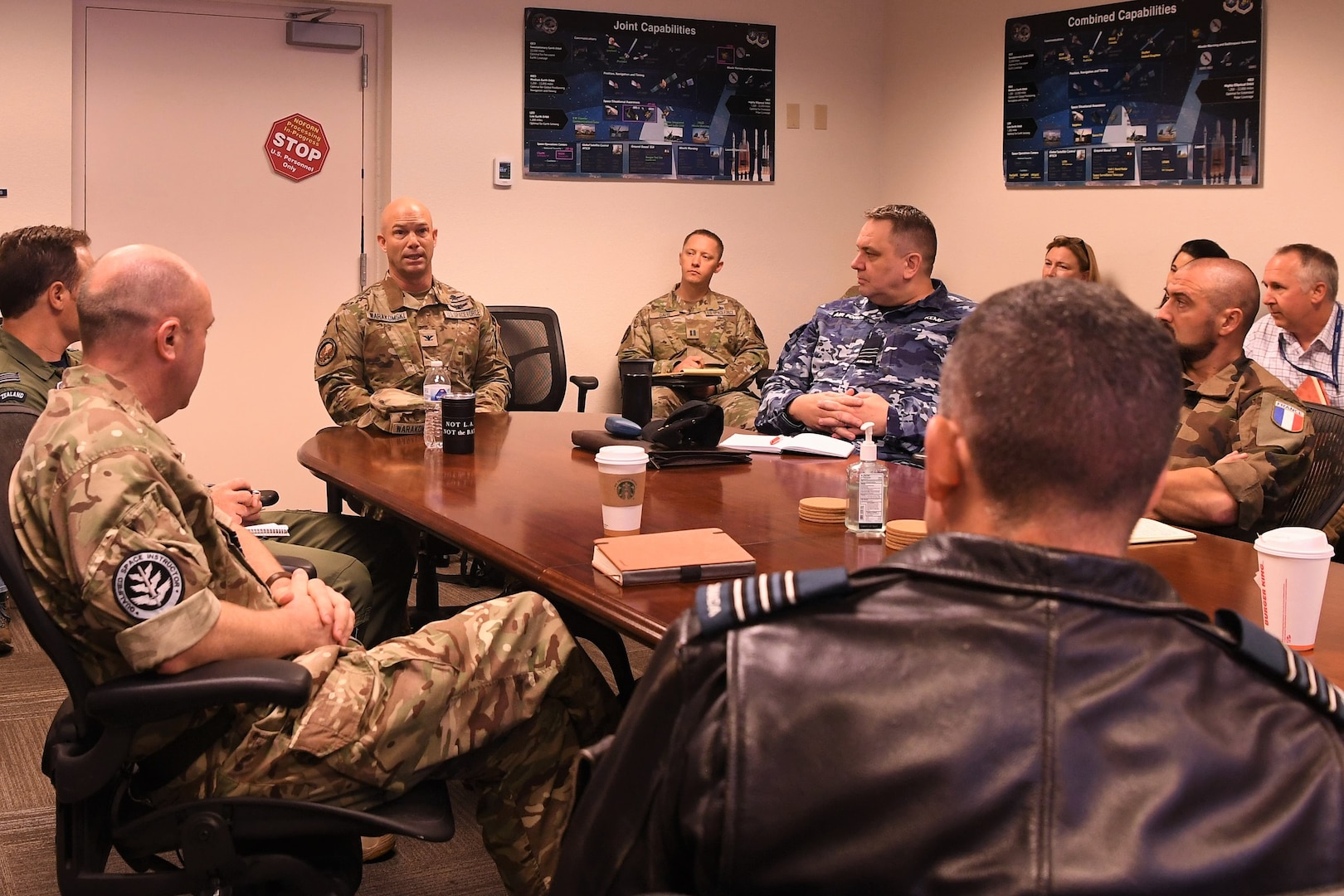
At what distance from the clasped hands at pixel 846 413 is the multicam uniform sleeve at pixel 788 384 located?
14cm

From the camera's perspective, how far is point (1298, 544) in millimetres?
1617

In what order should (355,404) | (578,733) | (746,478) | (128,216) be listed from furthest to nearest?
(128,216) → (355,404) → (746,478) → (578,733)

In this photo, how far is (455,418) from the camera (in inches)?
130

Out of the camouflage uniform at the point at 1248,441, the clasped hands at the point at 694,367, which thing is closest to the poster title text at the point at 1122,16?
the clasped hands at the point at 694,367

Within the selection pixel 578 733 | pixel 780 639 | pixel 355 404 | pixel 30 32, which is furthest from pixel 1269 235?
pixel 30 32

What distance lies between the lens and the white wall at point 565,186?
212 inches

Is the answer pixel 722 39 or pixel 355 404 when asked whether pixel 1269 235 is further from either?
pixel 355 404

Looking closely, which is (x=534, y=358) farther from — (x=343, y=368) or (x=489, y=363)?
(x=343, y=368)

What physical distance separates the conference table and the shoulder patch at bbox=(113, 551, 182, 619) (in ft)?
1.89

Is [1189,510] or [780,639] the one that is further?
[1189,510]

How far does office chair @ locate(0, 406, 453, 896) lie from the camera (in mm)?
1653

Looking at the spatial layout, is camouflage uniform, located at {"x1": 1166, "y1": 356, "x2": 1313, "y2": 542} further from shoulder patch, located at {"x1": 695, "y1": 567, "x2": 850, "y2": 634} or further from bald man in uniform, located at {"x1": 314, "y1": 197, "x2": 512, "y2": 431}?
bald man in uniform, located at {"x1": 314, "y1": 197, "x2": 512, "y2": 431}

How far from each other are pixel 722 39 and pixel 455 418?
159 inches

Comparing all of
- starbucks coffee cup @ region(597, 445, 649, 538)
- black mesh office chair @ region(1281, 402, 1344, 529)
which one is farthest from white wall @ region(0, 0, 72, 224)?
black mesh office chair @ region(1281, 402, 1344, 529)
